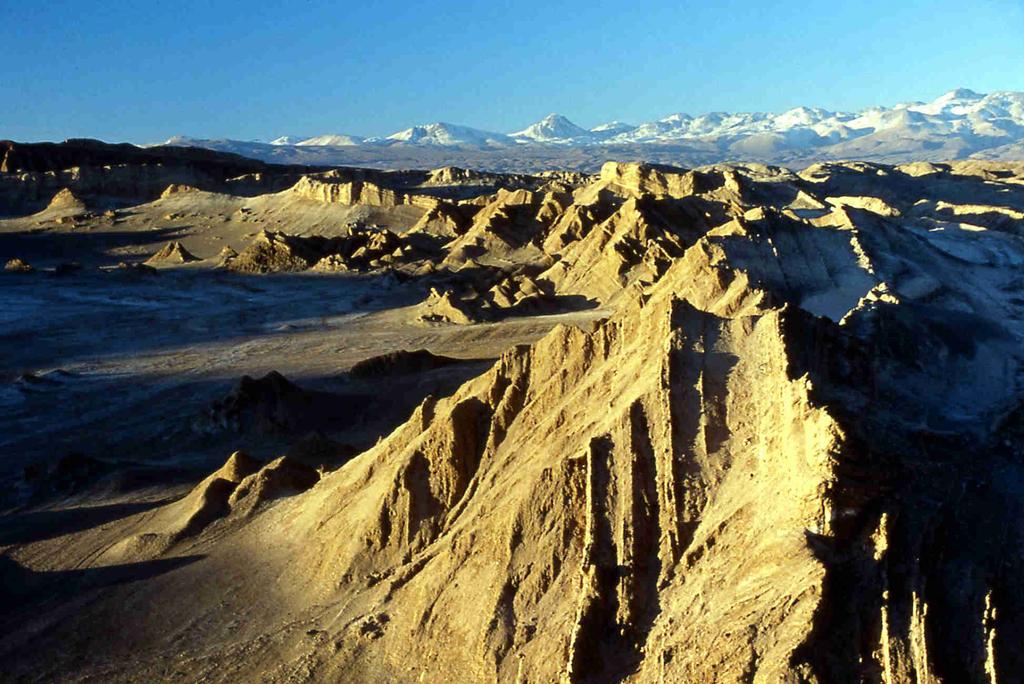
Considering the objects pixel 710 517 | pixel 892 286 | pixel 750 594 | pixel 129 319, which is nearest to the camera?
pixel 750 594

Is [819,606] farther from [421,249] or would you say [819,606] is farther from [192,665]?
[421,249]

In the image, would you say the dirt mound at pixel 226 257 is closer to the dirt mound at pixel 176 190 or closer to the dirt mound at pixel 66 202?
the dirt mound at pixel 176 190

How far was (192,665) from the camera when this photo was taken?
31.1ft

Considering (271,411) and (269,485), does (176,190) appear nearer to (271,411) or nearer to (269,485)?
(271,411)

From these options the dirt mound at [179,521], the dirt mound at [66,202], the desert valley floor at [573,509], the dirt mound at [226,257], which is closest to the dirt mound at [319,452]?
the desert valley floor at [573,509]

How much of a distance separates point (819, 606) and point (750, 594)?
57 centimetres

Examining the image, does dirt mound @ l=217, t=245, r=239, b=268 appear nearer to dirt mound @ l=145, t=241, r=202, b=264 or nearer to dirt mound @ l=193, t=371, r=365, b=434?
dirt mound @ l=145, t=241, r=202, b=264

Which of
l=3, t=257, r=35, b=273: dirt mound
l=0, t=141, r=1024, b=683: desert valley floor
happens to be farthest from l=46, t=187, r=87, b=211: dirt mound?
l=0, t=141, r=1024, b=683: desert valley floor

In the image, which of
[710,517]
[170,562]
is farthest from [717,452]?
[170,562]

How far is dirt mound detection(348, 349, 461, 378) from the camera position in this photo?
23109mm

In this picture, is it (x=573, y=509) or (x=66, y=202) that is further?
(x=66, y=202)

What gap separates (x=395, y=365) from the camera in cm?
2327

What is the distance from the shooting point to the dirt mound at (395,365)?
23109 millimetres

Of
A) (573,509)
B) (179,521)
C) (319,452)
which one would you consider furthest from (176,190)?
(573,509)
